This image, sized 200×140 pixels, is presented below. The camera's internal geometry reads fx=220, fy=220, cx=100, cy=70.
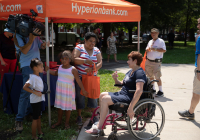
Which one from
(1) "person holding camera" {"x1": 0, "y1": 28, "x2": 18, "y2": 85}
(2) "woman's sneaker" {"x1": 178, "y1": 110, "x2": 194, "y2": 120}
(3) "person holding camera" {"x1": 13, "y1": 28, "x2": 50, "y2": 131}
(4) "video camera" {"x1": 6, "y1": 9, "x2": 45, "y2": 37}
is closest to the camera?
(4) "video camera" {"x1": 6, "y1": 9, "x2": 45, "y2": 37}

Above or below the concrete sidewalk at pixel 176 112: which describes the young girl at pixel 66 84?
above

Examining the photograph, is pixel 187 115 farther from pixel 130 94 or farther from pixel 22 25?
pixel 22 25

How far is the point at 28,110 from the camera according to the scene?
14.2ft

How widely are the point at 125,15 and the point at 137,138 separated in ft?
9.62

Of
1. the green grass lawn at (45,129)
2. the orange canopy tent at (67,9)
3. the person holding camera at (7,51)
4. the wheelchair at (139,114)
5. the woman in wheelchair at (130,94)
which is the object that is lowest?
the green grass lawn at (45,129)

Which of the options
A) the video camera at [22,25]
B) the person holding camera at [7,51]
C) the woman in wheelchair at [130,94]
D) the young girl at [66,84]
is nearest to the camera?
the woman in wheelchair at [130,94]

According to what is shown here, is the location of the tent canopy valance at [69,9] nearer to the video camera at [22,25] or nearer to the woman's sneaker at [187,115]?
the video camera at [22,25]

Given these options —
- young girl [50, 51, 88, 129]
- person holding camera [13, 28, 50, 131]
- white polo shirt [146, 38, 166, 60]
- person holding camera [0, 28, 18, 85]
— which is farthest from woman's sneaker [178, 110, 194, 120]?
person holding camera [0, 28, 18, 85]

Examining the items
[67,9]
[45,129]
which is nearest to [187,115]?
[45,129]

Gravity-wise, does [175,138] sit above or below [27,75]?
below

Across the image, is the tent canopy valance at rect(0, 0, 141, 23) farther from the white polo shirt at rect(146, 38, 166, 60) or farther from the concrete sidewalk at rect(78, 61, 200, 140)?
the concrete sidewalk at rect(78, 61, 200, 140)

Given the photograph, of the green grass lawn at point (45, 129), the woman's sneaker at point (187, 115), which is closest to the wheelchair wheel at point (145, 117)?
the woman's sneaker at point (187, 115)

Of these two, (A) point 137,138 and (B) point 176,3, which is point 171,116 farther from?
(B) point 176,3

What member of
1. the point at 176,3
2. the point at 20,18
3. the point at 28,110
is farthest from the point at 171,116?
the point at 176,3
